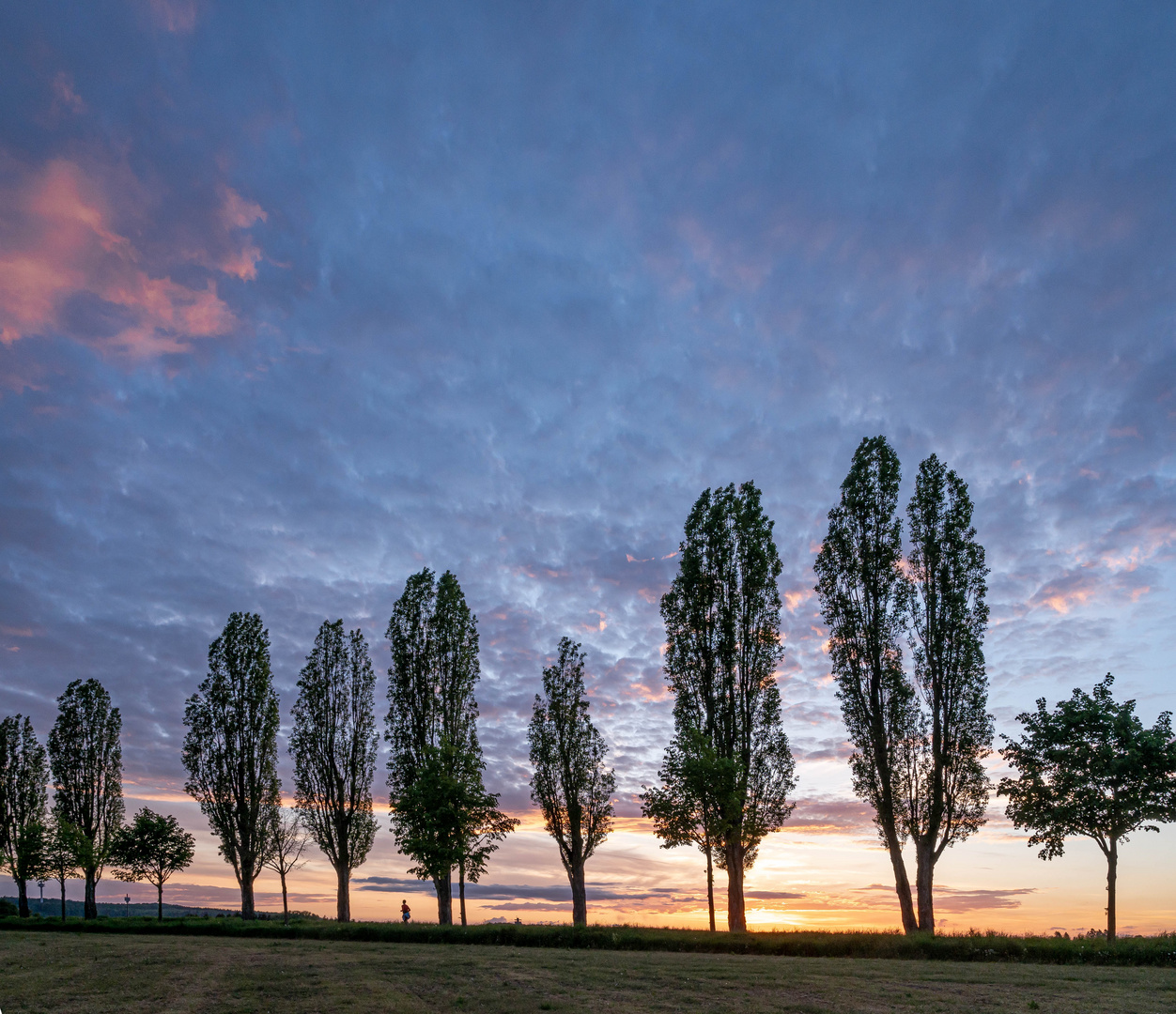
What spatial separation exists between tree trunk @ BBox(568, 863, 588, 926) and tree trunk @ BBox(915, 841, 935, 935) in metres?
17.1

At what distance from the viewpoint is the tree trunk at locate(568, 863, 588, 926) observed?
3847cm

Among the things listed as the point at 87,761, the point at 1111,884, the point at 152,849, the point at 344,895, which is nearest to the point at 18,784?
the point at 87,761

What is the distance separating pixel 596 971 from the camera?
20.1 metres

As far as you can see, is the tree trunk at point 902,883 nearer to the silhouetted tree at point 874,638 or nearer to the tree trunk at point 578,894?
the silhouetted tree at point 874,638

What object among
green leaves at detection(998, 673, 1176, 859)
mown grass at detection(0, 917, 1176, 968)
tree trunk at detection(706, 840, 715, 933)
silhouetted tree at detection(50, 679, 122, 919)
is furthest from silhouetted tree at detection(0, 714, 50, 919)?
green leaves at detection(998, 673, 1176, 859)

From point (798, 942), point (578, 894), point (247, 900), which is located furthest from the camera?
point (247, 900)

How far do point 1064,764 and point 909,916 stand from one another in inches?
383

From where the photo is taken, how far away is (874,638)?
35219 millimetres

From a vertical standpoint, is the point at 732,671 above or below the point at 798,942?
above

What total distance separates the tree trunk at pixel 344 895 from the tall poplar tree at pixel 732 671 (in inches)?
950

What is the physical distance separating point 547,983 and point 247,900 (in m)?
38.6

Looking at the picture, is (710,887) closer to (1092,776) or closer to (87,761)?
(1092,776)

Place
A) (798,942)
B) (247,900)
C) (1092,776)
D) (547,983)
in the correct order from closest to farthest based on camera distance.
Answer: (547,983)
(798,942)
(1092,776)
(247,900)

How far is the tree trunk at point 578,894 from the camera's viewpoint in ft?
126
